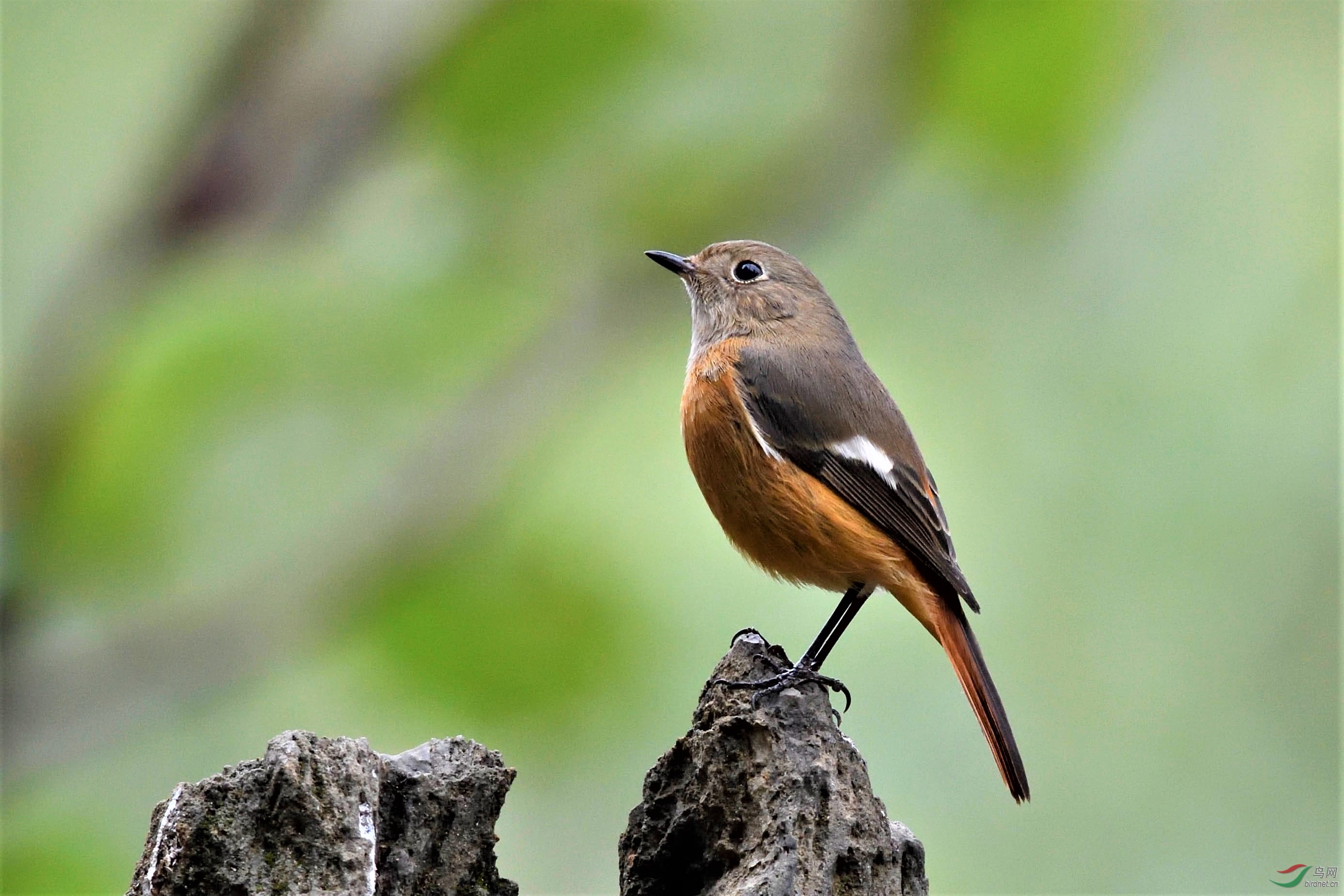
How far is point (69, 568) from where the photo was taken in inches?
173

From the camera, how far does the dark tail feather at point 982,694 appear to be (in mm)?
3014

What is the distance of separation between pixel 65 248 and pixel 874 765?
139 inches

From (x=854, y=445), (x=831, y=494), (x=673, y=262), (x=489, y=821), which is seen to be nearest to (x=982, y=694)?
(x=831, y=494)

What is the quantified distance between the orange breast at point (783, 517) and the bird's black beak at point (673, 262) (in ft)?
2.86

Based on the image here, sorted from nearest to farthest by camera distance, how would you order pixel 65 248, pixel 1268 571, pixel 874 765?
pixel 874 765 → pixel 1268 571 → pixel 65 248

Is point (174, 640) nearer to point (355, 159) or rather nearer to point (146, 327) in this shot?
point (146, 327)

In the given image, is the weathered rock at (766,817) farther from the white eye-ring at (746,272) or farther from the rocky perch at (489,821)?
the white eye-ring at (746,272)

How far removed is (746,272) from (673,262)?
0.25 m

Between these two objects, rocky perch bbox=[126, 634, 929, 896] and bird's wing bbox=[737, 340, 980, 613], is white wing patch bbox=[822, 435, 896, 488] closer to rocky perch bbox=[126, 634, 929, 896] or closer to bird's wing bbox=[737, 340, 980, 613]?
bird's wing bbox=[737, 340, 980, 613]

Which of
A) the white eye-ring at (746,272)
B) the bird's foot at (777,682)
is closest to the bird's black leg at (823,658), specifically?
the bird's foot at (777,682)

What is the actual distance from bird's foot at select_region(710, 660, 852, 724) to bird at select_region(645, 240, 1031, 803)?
378mm

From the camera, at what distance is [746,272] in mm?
4109

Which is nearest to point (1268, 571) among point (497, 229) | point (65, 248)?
point (497, 229)

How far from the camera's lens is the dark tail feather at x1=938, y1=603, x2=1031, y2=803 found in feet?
9.89
